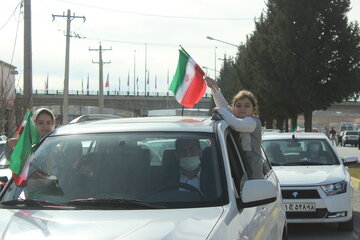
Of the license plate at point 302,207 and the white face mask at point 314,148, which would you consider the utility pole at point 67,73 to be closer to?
the white face mask at point 314,148

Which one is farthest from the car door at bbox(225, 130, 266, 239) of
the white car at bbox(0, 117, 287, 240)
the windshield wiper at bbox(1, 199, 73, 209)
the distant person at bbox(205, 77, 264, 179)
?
Result: the windshield wiper at bbox(1, 199, 73, 209)

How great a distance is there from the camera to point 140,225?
2.93 m

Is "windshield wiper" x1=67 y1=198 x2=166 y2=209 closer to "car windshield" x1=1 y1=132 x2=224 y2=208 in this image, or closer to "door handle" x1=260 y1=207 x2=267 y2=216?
"car windshield" x1=1 y1=132 x2=224 y2=208

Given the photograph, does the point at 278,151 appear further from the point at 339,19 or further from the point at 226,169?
the point at 339,19

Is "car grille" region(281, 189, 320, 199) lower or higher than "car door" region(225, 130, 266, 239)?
lower

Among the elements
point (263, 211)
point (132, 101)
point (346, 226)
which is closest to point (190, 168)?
point (263, 211)

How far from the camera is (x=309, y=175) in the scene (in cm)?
791

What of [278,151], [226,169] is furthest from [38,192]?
[278,151]

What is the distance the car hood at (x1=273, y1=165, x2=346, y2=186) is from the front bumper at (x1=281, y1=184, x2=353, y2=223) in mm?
103

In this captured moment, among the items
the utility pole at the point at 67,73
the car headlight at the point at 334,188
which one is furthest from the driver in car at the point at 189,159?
the utility pole at the point at 67,73

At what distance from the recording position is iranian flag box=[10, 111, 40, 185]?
3877 mm

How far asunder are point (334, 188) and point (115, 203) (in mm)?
4955

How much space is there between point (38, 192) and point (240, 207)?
54.5 inches

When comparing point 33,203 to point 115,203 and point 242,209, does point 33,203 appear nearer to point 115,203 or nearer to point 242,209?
point 115,203
